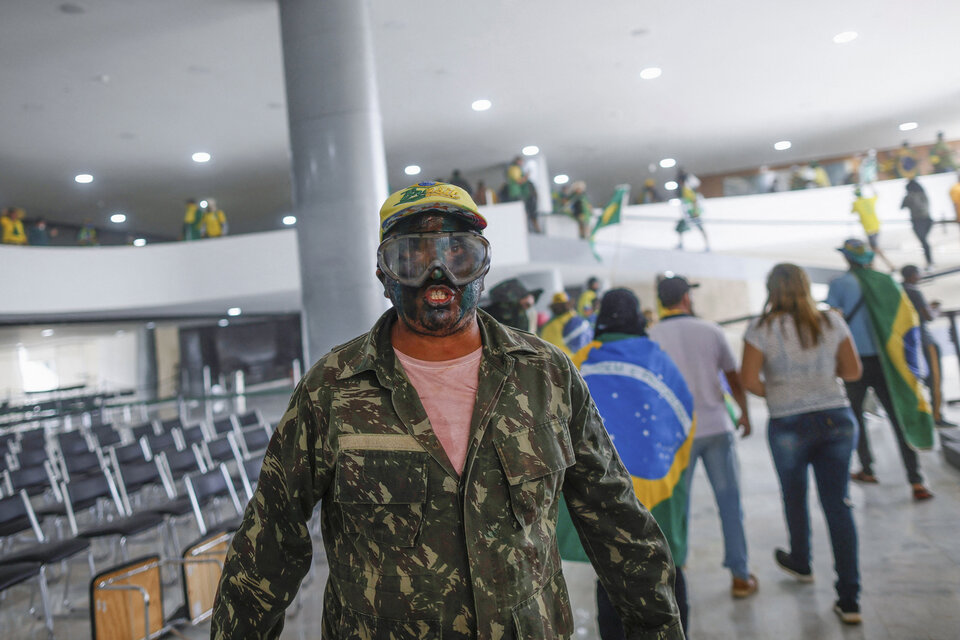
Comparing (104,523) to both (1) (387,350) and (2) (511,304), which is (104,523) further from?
(1) (387,350)

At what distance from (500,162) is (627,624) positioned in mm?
15719

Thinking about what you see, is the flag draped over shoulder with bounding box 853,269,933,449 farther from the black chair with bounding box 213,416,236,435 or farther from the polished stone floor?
the black chair with bounding box 213,416,236,435

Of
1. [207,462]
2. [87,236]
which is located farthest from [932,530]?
[87,236]

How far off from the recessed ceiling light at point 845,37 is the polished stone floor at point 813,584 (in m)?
7.86

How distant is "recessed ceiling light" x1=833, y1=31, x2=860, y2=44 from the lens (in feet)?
35.0

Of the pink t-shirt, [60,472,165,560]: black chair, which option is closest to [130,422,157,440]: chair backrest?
[60,472,165,560]: black chair

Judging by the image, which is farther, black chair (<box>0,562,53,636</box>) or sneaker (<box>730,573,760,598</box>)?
black chair (<box>0,562,53,636</box>)

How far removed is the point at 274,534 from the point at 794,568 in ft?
9.49

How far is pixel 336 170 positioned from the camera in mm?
5484

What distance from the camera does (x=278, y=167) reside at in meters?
15.5

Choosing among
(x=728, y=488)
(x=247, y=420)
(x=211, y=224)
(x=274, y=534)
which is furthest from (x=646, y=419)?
(x=211, y=224)

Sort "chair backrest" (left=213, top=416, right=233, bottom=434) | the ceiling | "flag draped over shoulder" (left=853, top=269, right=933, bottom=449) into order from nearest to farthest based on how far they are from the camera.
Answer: "flag draped over shoulder" (left=853, top=269, right=933, bottom=449), "chair backrest" (left=213, top=416, right=233, bottom=434), the ceiling

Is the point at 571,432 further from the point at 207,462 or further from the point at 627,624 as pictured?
the point at 207,462

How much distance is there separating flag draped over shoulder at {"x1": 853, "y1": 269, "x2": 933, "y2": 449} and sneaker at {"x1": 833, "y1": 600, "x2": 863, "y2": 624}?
1605 mm
